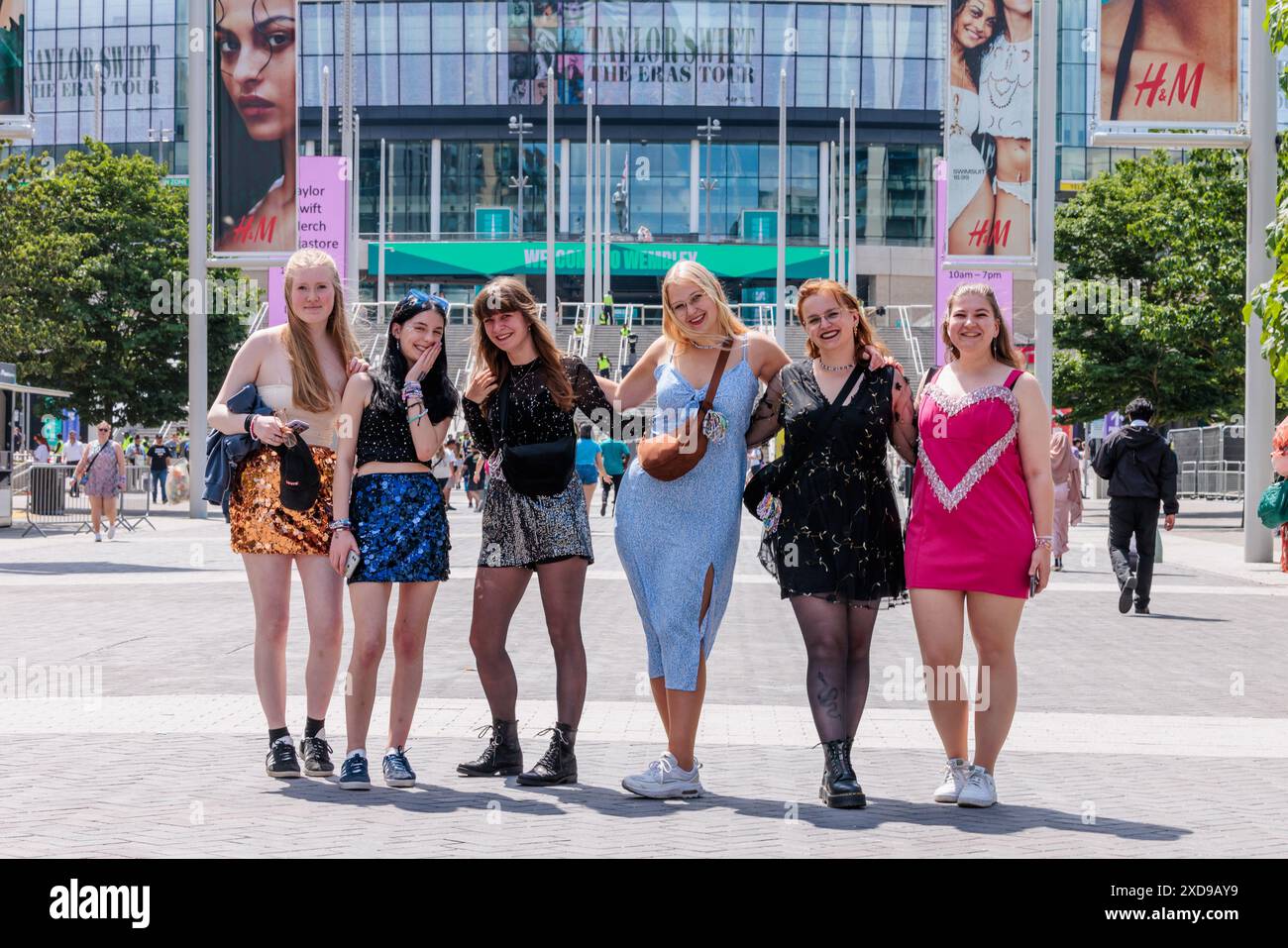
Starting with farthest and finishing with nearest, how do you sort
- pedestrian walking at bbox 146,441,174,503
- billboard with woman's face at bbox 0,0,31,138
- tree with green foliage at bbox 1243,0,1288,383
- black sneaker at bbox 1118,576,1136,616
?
pedestrian walking at bbox 146,441,174,503
billboard with woman's face at bbox 0,0,31,138
black sneaker at bbox 1118,576,1136,616
tree with green foliage at bbox 1243,0,1288,383

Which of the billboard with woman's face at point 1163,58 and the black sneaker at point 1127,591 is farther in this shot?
the billboard with woman's face at point 1163,58

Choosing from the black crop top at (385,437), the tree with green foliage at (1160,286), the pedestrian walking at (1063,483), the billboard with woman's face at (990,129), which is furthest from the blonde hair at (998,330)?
the tree with green foliage at (1160,286)

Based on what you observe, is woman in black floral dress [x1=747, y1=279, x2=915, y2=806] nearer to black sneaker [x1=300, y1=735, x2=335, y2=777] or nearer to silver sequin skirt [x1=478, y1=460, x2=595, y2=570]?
silver sequin skirt [x1=478, y1=460, x2=595, y2=570]

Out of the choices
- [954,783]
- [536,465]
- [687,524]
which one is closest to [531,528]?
[536,465]

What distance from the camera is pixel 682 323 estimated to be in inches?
259

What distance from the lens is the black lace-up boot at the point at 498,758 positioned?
7043 mm

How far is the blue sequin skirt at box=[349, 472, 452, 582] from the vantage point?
6.71 meters

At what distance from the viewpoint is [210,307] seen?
43.4 m

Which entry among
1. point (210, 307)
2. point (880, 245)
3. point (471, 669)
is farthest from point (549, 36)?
point (471, 669)

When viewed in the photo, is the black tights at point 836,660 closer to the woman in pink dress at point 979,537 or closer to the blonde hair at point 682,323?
the woman in pink dress at point 979,537

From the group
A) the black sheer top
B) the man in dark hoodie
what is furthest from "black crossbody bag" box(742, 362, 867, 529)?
the man in dark hoodie

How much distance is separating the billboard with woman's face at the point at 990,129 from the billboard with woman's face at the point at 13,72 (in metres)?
11.7

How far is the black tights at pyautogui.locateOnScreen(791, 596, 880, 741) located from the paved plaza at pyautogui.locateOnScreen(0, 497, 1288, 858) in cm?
32
